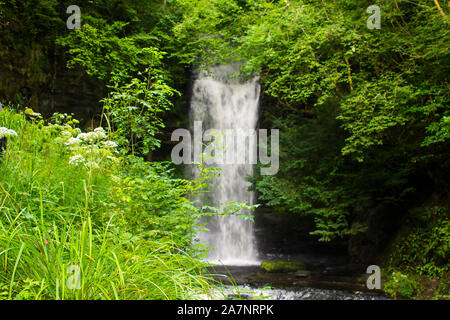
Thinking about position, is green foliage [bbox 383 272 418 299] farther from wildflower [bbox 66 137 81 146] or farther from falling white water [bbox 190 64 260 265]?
wildflower [bbox 66 137 81 146]

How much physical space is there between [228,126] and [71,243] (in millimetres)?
11602

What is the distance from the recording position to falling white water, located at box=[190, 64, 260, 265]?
1209 cm

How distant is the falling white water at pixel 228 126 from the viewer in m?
12.1

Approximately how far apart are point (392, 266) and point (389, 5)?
231 inches

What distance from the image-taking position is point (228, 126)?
13008 millimetres

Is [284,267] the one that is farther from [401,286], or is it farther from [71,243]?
[71,243]

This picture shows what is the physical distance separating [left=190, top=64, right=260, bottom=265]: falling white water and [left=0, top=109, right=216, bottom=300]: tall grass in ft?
29.5

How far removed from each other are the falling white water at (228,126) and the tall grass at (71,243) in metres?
8.98

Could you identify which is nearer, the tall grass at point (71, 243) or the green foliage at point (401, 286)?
the tall grass at point (71, 243)

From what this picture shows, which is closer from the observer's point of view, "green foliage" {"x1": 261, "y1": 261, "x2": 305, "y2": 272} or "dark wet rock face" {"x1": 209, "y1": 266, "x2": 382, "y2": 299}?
"dark wet rock face" {"x1": 209, "y1": 266, "x2": 382, "y2": 299}

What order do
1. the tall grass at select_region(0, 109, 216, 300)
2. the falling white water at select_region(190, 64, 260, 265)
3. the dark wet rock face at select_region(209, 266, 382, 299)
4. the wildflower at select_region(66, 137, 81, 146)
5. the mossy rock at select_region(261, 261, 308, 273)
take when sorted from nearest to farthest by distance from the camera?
the tall grass at select_region(0, 109, 216, 300)
the wildflower at select_region(66, 137, 81, 146)
the dark wet rock face at select_region(209, 266, 382, 299)
the mossy rock at select_region(261, 261, 308, 273)
the falling white water at select_region(190, 64, 260, 265)

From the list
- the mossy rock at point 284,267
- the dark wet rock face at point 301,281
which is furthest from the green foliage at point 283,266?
the dark wet rock face at point 301,281

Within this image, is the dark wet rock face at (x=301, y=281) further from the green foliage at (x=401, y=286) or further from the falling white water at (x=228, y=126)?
the falling white water at (x=228, y=126)

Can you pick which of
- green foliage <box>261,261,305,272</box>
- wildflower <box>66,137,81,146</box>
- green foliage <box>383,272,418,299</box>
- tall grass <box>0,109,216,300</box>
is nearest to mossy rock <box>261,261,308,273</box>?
green foliage <box>261,261,305,272</box>
